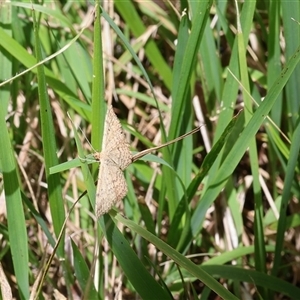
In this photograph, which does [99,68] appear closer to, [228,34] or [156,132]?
[228,34]

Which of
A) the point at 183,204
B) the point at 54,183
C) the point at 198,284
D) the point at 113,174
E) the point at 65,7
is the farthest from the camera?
the point at 65,7

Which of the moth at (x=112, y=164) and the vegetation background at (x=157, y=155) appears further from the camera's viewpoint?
the vegetation background at (x=157, y=155)

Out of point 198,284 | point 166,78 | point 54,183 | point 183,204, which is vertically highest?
point 166,78

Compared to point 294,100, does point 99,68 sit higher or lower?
higher

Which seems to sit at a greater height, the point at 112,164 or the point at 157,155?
the point at 112,164

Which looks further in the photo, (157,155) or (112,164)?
(157,155)

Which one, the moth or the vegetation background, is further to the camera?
the vegetation background

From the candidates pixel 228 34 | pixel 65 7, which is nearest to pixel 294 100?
pixel 228 34

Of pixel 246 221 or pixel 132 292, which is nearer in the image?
pixel 132 292
